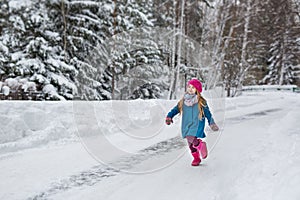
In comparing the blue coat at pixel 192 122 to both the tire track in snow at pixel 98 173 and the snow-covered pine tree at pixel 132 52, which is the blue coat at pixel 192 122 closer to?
the tire track in snow at pixel 98 173

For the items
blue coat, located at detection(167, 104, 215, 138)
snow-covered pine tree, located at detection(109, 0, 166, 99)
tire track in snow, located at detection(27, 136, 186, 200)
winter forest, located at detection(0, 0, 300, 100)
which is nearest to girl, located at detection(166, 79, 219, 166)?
blue coat, located at detection(167, 104, 215, 138)

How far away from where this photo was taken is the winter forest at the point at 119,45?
1415 centimetres

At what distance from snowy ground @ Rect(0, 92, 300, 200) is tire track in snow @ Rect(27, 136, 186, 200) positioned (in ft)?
0.04

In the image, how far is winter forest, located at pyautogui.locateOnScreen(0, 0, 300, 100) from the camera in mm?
14148

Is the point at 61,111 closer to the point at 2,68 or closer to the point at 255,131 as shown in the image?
the point at 255,131

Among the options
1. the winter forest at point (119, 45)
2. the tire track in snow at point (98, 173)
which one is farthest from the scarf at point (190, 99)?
the winter forest at point (119, 45)

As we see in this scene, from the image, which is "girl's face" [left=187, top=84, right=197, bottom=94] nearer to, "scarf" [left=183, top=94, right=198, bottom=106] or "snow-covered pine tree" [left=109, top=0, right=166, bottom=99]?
"scarf" [left=183, top=94, right=198, bottom=106]

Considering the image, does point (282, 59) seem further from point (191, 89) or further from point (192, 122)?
point (192, 122)

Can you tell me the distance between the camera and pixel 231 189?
340 centimetres

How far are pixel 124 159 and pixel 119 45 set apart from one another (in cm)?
1339

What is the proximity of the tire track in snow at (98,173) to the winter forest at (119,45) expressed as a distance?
8686 mm

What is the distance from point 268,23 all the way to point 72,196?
85.1ft

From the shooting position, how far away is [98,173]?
13.6 feet

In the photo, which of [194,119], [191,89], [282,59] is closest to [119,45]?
[191,89]
